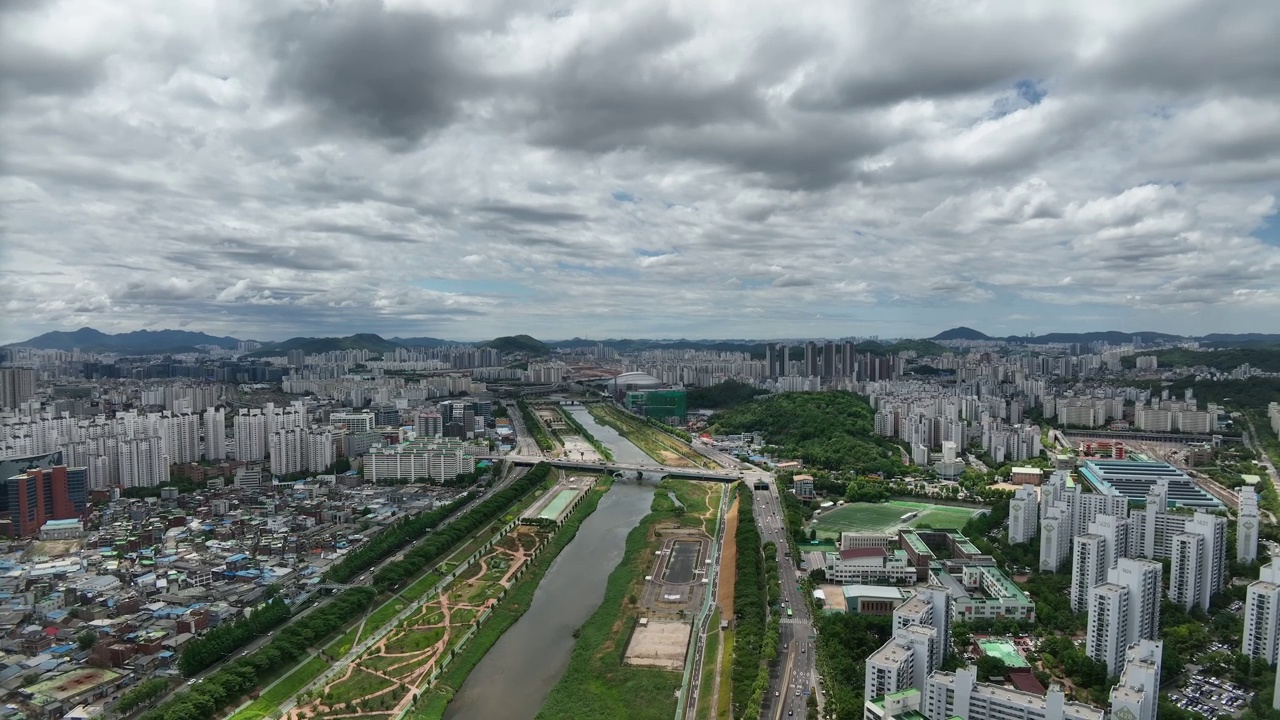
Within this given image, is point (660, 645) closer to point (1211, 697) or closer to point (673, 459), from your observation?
point (1211, 697)

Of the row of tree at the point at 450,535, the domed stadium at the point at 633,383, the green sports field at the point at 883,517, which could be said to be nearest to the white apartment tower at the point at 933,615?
the green sports field at the point at 883,517

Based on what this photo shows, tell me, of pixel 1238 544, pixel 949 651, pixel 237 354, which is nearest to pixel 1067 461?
pixel 1238 544

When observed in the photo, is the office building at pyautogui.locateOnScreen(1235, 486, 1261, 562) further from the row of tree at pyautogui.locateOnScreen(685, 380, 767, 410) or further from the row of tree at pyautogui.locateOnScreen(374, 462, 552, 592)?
the row of tree at pyautogui.locateOnScreen(685, 380, 767, 410)

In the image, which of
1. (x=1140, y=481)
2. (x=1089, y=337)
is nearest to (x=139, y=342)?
(x=1140, y=481)

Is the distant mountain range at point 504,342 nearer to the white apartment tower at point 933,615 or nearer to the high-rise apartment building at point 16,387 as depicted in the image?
the high-rise apartment building at point 16,387

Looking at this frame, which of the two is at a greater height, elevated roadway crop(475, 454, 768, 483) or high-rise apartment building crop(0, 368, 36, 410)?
high-rise apartment building crop(0, 368, 36, 410)

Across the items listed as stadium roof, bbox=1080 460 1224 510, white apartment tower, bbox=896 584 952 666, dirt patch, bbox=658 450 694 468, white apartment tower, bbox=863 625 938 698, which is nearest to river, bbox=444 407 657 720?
white apartment tower, bbox=863 625 938 698
